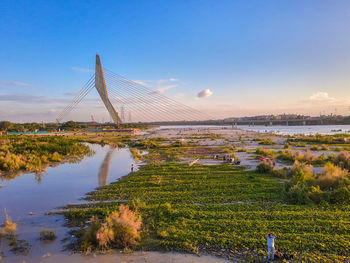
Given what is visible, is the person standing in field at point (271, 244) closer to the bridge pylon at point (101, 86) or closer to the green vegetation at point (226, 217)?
the green vegetation at point (226, 217)

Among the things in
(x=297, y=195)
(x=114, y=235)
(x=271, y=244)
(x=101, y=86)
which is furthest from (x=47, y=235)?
(x=101, y=86)

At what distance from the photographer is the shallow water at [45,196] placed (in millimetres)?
7527

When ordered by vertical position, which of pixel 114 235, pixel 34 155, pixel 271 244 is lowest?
pixel 114 235

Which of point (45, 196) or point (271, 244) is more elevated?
point (271, 244)

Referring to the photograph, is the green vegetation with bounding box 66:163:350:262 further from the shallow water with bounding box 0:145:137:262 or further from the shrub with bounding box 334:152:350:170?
the shrub with bounding box 334:152:350:170

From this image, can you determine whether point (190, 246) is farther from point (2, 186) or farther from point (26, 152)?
point (26, 152)

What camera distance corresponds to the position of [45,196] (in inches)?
516

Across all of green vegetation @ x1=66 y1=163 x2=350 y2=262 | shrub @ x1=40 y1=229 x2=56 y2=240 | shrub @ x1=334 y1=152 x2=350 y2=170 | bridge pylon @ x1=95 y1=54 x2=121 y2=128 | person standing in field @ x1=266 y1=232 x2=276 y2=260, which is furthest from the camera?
bridge pylon @ x1=95 y1=54 x2=121 y2=128

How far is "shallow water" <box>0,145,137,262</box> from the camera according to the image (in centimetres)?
753

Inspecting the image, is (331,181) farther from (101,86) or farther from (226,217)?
(101,86)

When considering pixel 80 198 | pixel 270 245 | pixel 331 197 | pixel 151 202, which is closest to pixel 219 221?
pixel 270 245

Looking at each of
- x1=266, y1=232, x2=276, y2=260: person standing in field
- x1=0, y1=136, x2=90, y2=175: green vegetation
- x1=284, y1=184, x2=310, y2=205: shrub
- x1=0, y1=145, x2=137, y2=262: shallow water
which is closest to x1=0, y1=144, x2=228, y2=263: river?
x1=0, y1=145, x2=137, y2=262: shallow water

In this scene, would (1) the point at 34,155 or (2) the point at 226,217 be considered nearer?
(2) the point at 226,217

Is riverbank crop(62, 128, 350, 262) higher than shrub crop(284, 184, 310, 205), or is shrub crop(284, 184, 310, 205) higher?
shrub crop(284, 184, 310, 205)
